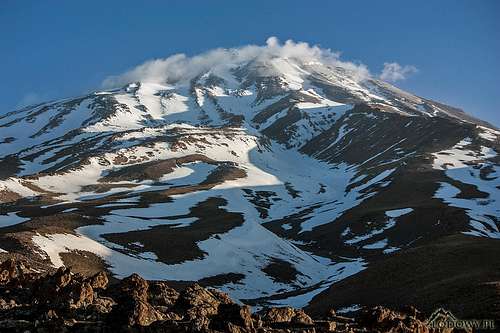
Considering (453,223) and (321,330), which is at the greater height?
(453,223)

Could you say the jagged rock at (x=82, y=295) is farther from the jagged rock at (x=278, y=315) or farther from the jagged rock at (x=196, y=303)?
the jagged rock at (x=278, y=315)

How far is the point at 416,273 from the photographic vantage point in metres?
60.5

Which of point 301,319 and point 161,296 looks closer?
point 301,319

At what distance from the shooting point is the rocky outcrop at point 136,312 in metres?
21.6

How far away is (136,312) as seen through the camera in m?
22.2

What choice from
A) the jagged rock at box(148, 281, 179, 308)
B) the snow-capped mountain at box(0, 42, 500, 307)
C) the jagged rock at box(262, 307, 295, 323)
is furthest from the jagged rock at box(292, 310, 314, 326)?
the snow-capped mountain at box(0, 42, 500, 307)

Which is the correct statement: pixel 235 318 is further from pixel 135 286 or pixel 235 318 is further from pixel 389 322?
pixel 135 286

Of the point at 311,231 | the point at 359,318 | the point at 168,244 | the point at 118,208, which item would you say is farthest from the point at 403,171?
the point at 359,318

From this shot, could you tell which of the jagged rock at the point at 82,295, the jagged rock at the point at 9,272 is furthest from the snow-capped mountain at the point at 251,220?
the jagged rock at the point at 82,295

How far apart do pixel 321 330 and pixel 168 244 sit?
211 ft

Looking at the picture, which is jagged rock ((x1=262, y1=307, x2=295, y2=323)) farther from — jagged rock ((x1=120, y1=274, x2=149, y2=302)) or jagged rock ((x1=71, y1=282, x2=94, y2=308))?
jagged rock ((x1=71, y1=282, x2=94, y2=308))

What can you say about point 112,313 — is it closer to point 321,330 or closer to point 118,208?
point 321,330

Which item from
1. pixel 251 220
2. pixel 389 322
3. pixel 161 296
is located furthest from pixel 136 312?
pixel 251 220

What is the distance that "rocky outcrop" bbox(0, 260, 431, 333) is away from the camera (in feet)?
70.8
